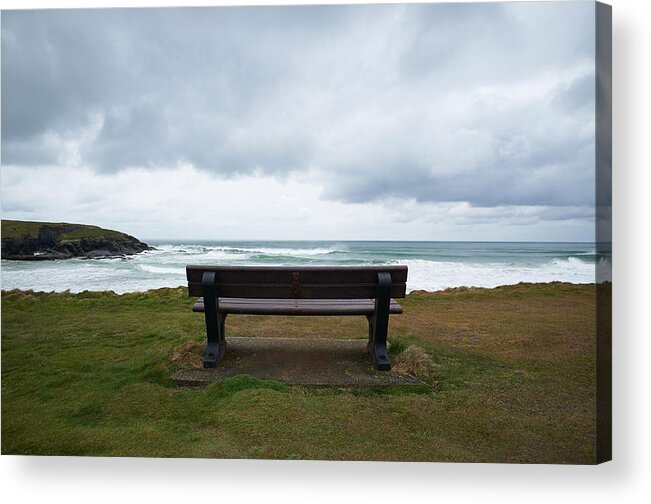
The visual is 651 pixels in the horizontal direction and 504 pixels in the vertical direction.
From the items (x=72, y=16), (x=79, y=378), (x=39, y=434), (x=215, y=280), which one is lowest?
(x=39, y=434)

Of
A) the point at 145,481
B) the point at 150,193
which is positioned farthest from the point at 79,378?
the point at 150,193

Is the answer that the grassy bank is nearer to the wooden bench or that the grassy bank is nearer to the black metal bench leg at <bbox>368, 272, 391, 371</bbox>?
the black metal bench leg at <bbox>368, 272, 391, 371</bbox>

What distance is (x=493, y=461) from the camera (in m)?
2.12

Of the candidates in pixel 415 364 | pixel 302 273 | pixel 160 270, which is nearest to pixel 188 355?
pixel 302 273

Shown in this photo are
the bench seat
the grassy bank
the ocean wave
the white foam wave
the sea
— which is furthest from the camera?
the white foam wave

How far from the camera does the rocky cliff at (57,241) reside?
4320 millimetres

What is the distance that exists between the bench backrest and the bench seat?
105mm

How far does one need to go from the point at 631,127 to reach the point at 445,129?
2886 millimetres

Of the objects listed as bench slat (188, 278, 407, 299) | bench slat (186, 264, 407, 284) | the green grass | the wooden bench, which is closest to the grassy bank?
the wooden bench

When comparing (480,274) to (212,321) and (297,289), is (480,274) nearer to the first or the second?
(297,289)

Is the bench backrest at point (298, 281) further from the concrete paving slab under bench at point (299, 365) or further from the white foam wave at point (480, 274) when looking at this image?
the white foam wave at point (480, 274)

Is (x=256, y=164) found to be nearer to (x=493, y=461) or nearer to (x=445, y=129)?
(x=445, y=129)

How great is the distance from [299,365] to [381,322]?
80 cm

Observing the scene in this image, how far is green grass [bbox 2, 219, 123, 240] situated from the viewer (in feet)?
12.7
